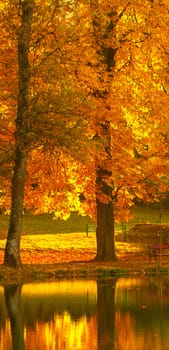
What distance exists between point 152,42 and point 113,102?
3058mm

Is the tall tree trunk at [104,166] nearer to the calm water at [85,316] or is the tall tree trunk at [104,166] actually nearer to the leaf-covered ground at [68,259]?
the leaf-covered ground at [68,259]

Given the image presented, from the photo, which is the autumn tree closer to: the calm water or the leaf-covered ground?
the leaf-covered ground

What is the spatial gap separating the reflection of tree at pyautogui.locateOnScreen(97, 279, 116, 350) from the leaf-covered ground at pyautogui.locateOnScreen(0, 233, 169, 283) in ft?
7.91

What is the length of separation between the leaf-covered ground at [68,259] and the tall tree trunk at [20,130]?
37.3 inches

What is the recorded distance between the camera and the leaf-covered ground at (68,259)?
28430mm

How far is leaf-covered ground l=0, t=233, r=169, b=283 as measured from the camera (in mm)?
28430

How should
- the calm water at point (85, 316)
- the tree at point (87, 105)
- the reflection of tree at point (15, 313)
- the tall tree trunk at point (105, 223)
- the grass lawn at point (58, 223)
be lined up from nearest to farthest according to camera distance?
1. the calm water at point (85, 316)
2. the reflection of tree at point (15, 313)
3. the tree at point (87, 105)
4. the tall tree trunk at point (105, 223)
5. the grass lawn at point (58, 223)

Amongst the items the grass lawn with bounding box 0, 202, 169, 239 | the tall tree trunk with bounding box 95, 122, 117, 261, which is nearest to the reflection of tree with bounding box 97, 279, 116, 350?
the tall tree trunk with bounding box 95, 122, 117, 261

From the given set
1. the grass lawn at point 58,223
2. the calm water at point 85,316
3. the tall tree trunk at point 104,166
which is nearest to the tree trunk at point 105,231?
the tall tree trunk at point 104,166

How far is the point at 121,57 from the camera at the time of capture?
111ft

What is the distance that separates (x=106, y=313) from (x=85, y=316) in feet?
2.01

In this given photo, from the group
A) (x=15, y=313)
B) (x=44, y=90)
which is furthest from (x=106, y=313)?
(x=44, y=90)

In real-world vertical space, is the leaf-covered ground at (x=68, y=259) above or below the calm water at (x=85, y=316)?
above

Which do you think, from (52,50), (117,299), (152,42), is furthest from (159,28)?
(117,299)
